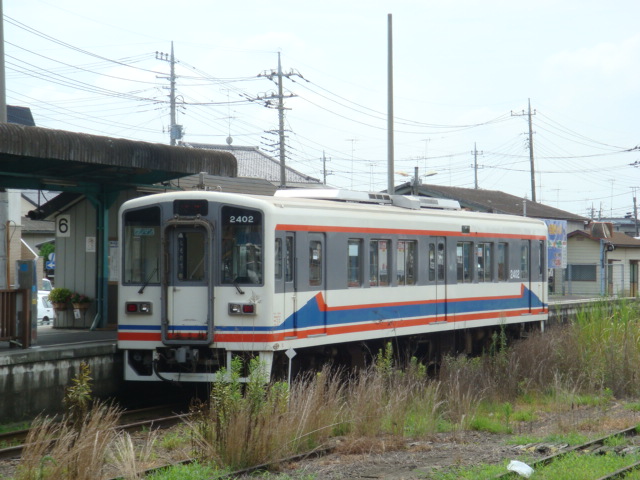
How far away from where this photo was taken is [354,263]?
13.5m

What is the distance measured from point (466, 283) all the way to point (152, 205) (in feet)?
21.4

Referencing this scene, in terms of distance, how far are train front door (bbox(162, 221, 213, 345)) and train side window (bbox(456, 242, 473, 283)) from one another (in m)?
5.83

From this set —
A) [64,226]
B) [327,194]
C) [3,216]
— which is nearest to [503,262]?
[327,194]

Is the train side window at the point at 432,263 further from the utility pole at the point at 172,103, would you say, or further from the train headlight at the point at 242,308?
the utility pole at the point at 172,103

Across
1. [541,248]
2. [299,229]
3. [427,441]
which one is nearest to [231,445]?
[427,441]

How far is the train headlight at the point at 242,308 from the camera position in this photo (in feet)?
38.5

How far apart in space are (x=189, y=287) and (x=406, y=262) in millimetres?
4124

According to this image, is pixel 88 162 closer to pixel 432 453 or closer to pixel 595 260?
pixel 432 453

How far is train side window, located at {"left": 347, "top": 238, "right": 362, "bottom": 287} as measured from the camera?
44.1 feet

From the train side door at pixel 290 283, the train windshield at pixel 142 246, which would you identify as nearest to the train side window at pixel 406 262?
the train side door at pixel 290 283

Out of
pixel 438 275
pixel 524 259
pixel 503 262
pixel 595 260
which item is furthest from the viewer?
pixel 595 260

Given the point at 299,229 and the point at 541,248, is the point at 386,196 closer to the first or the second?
the point at 299,229

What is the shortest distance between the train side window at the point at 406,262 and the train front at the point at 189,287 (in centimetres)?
350

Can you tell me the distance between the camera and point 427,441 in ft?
33.6
